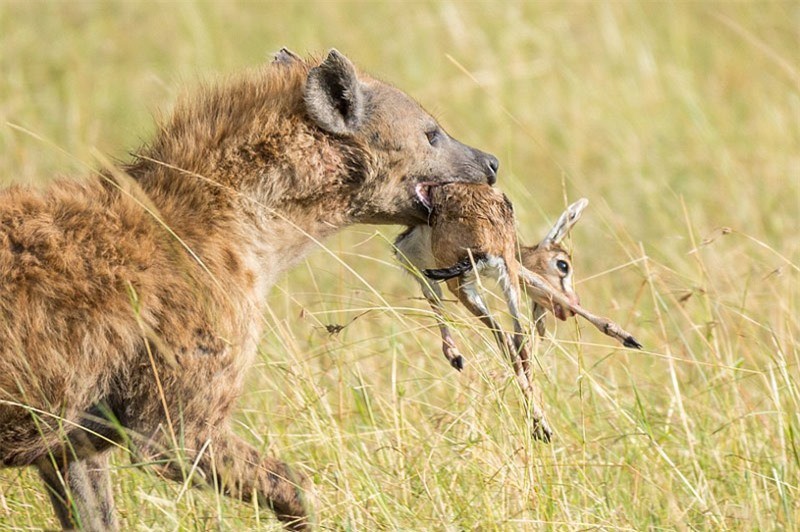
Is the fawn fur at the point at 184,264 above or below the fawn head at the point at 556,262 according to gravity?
below

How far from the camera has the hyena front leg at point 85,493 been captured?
455 cm

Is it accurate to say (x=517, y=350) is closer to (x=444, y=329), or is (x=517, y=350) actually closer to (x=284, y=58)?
(x=444, y=329)

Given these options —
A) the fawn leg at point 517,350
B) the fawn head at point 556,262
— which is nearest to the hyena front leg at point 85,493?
the fawn leg at point 517,350

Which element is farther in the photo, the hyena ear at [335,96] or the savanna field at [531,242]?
the hyena ear at [335,96]

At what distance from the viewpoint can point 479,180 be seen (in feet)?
16.0

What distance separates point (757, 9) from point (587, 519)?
7873 millimetres

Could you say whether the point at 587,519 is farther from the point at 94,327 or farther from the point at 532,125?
the point at 532,125

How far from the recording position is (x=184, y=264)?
4.29m

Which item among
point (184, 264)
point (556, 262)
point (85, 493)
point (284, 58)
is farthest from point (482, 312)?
point (85, 493)

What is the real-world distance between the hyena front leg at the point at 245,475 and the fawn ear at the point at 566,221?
109cm

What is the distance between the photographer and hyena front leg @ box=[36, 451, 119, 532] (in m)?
4.55

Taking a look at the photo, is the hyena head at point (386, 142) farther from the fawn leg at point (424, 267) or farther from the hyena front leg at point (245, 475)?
the hyena front leg at point (245, 475)

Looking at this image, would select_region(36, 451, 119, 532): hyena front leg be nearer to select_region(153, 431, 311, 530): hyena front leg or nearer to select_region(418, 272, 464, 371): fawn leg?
select_region(153, 431, 311, 530): hyena front leg

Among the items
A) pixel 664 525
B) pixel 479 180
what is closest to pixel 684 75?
pixel 479 180
